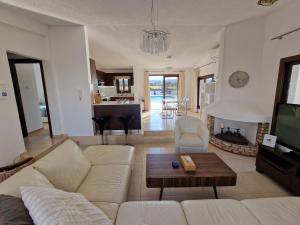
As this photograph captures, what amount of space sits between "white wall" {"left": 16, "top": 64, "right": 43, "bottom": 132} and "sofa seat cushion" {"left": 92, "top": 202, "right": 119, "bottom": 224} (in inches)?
179

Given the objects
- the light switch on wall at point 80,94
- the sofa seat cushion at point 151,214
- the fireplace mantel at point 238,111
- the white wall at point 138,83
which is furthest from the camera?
the white wall at point 138,83

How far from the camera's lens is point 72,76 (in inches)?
150

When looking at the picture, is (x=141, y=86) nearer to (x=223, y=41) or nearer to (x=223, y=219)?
(x=223, y=41)

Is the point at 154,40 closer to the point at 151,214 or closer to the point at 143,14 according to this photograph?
the point at 143,14

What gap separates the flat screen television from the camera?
2323 mm

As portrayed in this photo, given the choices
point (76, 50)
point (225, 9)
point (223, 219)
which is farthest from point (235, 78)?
point (76, 50)

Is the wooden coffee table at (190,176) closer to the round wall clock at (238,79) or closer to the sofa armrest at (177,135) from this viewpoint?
the sofa armrest at (177,135)

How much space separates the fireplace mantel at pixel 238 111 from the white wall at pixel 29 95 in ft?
17.1

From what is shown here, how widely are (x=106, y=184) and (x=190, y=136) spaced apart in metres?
2.04

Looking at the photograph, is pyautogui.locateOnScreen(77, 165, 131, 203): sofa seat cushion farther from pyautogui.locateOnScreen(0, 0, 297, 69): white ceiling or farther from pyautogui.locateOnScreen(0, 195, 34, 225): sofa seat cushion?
pyautogui.locateOnScreen(0, 0, 297, 69): white ceiling

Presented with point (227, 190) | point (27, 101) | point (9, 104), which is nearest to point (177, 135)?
point (227, 190)

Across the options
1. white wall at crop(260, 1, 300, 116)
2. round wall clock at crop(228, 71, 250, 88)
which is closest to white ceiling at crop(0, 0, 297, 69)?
white wall at crop(260, 1, 300, 116)

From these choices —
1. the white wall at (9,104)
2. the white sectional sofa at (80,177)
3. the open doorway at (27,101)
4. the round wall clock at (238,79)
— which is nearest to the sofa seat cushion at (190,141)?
the white sectional sofa at (80,177)

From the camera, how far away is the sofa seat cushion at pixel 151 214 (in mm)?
1222
